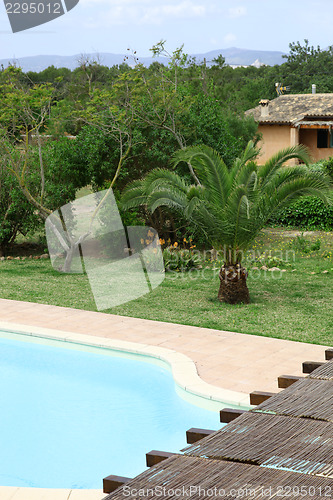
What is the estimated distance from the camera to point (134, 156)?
53.9 feet

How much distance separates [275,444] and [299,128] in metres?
31.8

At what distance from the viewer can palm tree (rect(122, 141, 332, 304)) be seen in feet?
35.5

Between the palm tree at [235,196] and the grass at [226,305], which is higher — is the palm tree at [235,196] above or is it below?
above

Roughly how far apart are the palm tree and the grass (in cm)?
75

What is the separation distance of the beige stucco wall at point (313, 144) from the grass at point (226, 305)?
714 inches

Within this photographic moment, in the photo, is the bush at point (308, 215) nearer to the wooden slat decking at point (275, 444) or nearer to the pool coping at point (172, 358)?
the pool coping at point (172, 358)

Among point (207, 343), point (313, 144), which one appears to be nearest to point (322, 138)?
point (313, 144)

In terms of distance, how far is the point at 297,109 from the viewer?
122 ft

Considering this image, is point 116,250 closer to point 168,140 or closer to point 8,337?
point 168,140

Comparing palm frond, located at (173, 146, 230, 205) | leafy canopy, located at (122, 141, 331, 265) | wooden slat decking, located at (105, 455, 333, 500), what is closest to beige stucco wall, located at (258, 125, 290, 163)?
leafy canopy, located at (122, 141, 331, 265)

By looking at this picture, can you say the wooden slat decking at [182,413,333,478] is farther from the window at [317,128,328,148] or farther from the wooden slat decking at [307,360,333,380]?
the window at [317,128,328,148]
